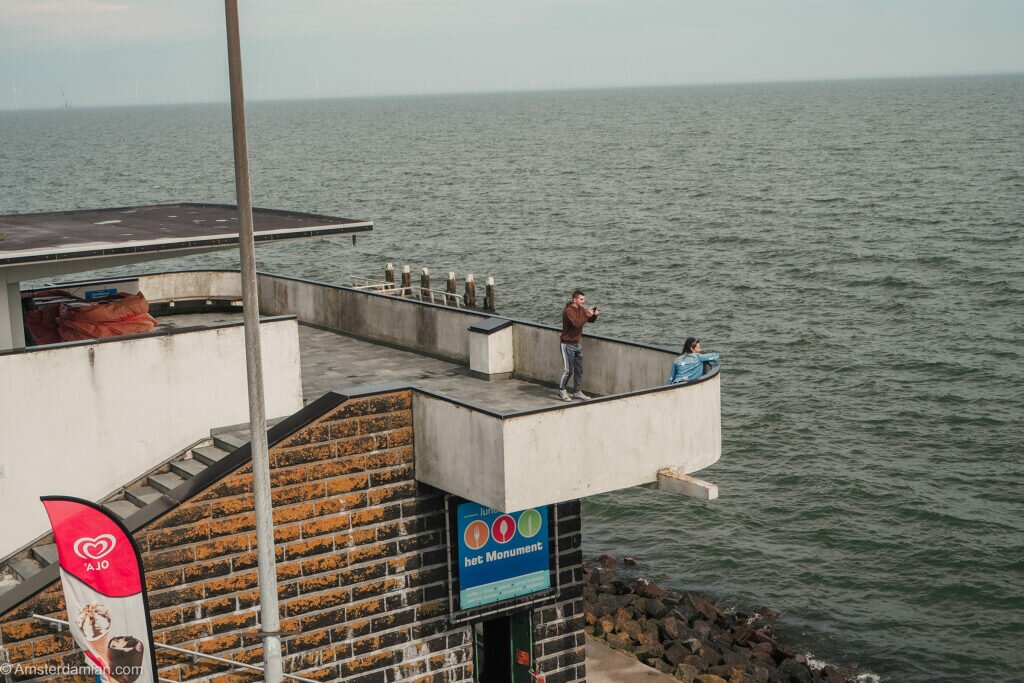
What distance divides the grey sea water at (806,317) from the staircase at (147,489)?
612 inches

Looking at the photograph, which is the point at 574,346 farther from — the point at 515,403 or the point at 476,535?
the point at 476,535

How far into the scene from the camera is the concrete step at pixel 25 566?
16.6 meters

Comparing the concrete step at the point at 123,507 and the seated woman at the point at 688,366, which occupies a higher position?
the seated woman at the point at 688,366

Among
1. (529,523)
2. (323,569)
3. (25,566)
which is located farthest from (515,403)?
(25,566)

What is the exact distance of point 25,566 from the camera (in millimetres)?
16812

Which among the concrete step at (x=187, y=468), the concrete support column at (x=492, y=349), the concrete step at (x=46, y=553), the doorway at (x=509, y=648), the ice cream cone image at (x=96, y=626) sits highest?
the concrete support column at (x=492, y=349)

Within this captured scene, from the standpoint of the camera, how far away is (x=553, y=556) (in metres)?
19.5

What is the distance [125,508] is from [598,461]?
664 centimetres

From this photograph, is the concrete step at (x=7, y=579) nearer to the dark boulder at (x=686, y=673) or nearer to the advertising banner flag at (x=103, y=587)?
the advertising banner flag at (x=103, y=587)

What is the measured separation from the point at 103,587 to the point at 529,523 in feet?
23.0

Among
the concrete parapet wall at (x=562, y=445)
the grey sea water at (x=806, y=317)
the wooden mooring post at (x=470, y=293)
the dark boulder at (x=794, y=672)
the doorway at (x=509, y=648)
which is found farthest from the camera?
the wooden mooring post at (x=470, y=293)

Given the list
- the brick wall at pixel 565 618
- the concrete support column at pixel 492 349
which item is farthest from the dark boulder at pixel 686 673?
the concrete support column at pixel 492 349

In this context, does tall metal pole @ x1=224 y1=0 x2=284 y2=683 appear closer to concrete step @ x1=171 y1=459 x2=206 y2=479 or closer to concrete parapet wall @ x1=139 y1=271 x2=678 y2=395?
concrete step @ x1=171 y1=459 x2=206 y2=479

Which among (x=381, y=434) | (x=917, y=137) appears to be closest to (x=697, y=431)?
(x=381, y=434)
